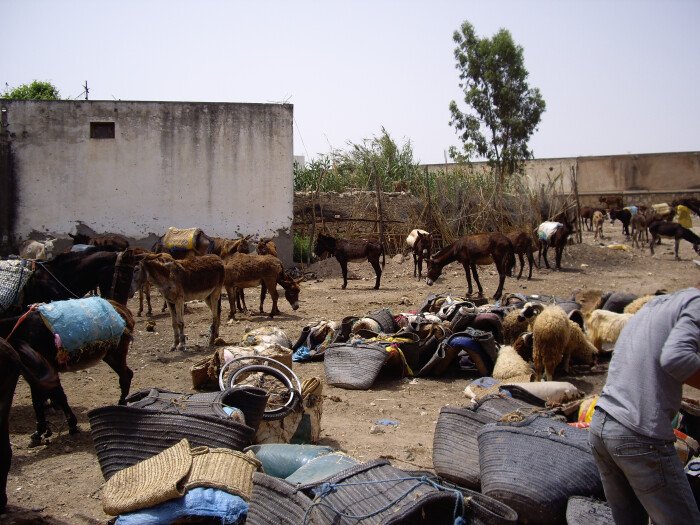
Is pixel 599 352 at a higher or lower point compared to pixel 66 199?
lower

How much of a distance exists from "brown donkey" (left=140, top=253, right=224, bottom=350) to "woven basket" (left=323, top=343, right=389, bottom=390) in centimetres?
345

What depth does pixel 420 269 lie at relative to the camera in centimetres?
2052

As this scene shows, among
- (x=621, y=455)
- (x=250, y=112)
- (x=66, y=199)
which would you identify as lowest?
(x=621, y=455)

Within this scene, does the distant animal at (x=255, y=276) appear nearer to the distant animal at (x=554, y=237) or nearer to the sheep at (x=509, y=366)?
the sheep at (x=509, y=366)

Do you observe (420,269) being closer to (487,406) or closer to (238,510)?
(487,406)

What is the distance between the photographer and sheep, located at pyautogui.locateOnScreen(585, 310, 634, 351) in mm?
9750

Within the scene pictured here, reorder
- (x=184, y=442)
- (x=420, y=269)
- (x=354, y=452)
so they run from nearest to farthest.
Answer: (x=184, y=442) < (x=354, y=452) < (x=420, y=269)

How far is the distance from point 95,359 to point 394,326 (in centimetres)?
468

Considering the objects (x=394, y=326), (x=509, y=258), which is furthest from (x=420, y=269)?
(x=394, y=326)

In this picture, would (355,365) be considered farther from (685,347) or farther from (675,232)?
(675,232)

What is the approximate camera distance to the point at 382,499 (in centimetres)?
420

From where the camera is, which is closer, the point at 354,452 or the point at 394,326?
the point at 354,452

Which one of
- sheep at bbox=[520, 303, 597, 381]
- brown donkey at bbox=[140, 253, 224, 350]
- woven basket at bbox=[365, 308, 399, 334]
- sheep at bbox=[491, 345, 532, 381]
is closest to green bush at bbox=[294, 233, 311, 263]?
brown donkey at bbox=[140, 253, 224, 350]

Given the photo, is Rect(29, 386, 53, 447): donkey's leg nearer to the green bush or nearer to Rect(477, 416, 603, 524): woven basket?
Rect(477, 416, 603, 524): woven basket
